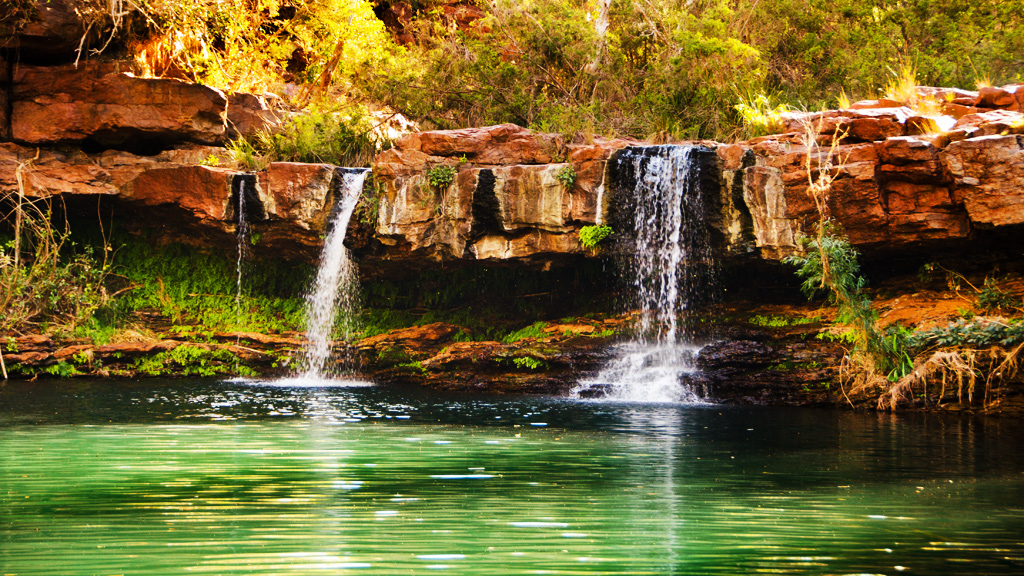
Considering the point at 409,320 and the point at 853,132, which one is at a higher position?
the point at 853,132

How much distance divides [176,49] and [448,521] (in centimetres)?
1603

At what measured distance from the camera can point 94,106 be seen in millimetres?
15602

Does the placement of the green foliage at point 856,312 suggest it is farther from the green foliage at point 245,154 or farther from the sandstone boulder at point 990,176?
the green foliage at point 245,154

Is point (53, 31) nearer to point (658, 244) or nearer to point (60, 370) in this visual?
point (60, 370)

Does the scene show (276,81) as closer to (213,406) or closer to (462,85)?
(462,85)

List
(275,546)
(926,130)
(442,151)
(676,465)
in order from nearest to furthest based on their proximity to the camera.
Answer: (275,546)
(676,465)
(926,130)
(442,151)

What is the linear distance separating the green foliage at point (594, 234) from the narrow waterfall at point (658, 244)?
7.5 inches

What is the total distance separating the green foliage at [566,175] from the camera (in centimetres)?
1393

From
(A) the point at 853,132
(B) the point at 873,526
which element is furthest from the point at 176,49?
(B) the point at 873,526

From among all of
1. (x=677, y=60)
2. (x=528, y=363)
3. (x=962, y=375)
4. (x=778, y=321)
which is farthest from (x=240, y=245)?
(x=962, y=375)

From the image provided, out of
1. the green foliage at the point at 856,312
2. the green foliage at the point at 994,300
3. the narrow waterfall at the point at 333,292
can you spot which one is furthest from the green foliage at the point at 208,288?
the green foliage at the point at 994,300

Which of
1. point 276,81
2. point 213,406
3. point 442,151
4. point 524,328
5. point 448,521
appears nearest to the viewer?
point 448,521

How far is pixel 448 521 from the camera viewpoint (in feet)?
14.5

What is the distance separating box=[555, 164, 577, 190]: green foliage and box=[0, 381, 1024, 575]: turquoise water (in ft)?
17.4
